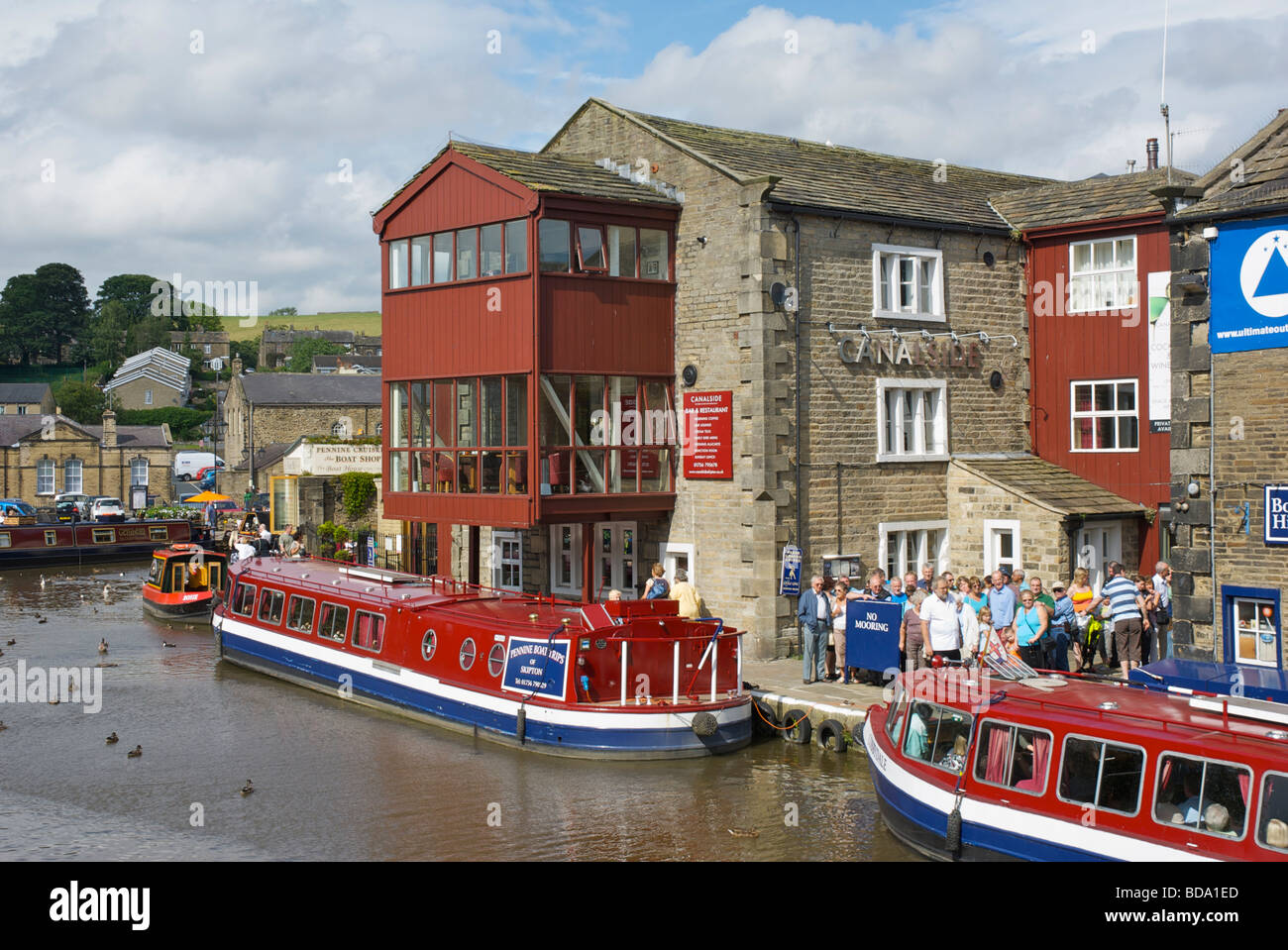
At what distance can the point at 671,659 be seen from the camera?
A: 53.4 feet

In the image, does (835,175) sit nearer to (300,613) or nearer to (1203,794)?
(300,613)

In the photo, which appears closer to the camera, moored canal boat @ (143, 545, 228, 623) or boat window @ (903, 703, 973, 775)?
boat window @ (903, 703, 973, 775)

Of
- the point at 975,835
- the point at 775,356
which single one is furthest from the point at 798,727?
the point at 775,356

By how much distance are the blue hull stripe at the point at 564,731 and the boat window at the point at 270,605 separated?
9.59 ft

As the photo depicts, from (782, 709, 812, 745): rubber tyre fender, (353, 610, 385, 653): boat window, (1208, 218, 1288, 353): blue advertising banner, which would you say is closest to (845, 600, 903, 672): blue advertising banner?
(782, 709, 812, 745): rubber tyre fender

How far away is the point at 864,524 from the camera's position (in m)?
21.9

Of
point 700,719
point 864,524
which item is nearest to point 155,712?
point 700,719

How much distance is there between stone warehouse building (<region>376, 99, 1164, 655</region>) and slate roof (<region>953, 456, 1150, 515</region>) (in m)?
0.06

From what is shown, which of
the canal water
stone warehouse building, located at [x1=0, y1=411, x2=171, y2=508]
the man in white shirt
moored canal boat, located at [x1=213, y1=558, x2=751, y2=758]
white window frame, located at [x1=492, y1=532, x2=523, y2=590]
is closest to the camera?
the canal water

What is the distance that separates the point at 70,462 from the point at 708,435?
5265 cm

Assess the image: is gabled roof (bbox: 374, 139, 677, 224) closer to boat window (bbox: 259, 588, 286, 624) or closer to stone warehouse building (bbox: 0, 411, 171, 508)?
boat window (bbox: 259, 588, 286, 624)

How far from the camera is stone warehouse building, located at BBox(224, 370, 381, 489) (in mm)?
63625
